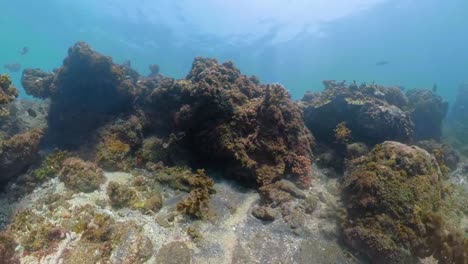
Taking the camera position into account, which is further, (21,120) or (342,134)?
(21,120)

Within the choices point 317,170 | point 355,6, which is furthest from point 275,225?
point 355,6

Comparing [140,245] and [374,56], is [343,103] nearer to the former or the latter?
[140,245]

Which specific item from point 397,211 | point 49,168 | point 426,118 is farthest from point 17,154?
point 426,118

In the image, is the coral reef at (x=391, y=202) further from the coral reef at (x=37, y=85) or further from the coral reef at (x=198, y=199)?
the coral reef at (x=37, y=85)

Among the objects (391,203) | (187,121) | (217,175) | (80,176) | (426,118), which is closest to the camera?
(391,203)

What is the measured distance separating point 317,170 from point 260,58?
66196mm

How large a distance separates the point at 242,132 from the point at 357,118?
7.18m

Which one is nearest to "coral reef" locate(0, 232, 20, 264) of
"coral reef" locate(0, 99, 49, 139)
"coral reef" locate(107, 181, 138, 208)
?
"coral reef" locate(107, 181, 138, 208)

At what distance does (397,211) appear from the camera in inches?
300

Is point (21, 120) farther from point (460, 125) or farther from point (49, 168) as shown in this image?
point (460, 125)

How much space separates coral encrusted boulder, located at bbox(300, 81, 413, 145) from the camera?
43.3 ft

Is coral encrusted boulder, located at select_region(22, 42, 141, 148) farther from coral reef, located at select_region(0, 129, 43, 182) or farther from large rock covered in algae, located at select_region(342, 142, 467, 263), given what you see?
large rock covered in algae, located at select_region(342, 142, 467, 263)

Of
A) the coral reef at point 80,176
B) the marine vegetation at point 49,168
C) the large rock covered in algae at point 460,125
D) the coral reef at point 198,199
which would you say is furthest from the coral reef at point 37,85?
the large rock covered in algae at point 460,125

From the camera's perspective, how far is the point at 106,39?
2459 inches
